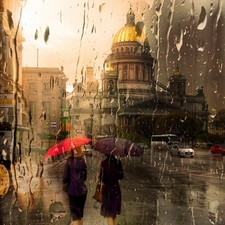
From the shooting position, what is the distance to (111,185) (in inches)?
108

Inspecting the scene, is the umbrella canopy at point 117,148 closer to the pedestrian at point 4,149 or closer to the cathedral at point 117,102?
the cathedral at point 117,102

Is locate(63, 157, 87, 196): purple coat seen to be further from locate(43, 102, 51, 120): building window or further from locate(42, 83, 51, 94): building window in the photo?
locate(42, 83, 51, 94): building window

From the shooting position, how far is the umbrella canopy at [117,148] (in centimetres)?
276

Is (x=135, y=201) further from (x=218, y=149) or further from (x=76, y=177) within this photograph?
(x=218, y=149)

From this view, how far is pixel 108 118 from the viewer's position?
5.50 meters

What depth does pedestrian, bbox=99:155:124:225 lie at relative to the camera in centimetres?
273

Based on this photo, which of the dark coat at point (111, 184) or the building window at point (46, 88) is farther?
the building window at point (46, 88)

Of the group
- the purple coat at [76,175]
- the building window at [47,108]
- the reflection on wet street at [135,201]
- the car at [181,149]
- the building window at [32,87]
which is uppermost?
the building window at [32,87]

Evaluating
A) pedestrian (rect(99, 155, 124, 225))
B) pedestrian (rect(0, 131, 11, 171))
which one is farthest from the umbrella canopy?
pedestrian (rect(0, 131, 11, 171))

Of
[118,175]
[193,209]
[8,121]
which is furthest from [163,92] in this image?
[118,175]

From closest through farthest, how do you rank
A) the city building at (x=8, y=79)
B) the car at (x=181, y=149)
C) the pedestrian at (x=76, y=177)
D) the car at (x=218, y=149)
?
1. the pedestrian at (x=76, y=177)
2. the city building at (x=8, y=79)
3. the car at (x=218, y=149)
4. the car at (x=181, y=149)

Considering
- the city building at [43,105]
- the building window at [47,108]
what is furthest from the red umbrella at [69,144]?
the building window at [47,108]

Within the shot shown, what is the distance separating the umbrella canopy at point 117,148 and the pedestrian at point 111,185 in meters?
0.05

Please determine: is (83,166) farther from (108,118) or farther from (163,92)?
(163,92)
